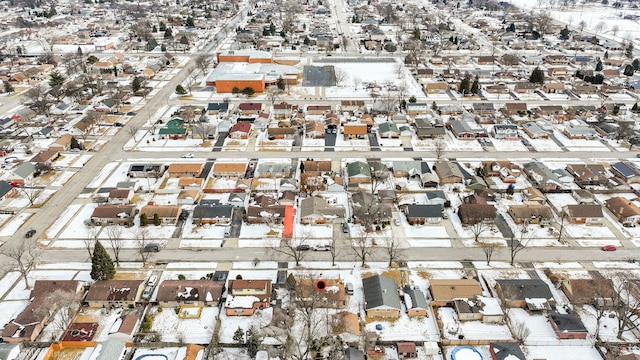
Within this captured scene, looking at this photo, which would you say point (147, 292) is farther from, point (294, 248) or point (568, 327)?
point (568, 327)

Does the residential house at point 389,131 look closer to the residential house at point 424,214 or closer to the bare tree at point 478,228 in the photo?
the residential house at point 424,214

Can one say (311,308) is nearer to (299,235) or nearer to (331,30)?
(299,235)

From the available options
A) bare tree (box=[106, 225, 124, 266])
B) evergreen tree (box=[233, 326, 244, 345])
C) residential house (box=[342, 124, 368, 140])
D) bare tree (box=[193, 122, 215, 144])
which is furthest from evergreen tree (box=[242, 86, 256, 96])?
evergreen tree (box=[233, 326, 244, 345])

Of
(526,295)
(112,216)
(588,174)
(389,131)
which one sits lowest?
(526,295)

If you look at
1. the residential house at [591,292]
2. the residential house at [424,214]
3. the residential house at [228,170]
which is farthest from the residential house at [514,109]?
the residential house at [228,170]

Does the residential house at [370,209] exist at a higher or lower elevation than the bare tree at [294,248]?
higher

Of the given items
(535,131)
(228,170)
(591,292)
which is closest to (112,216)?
(228,170)

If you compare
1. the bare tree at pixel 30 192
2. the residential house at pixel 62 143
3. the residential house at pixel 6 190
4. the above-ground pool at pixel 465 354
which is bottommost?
the above-ground pool at pixel 465 354
